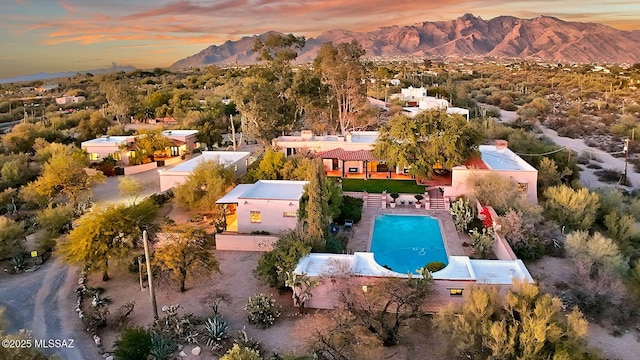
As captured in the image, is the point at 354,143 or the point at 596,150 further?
the point at 596,150

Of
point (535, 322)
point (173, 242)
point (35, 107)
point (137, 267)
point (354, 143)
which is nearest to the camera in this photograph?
point (535, 322)

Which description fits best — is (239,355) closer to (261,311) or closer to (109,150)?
(261,311)

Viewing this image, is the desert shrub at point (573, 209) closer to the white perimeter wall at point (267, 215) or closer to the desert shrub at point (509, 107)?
the white perimeter wall at point (267, 215)

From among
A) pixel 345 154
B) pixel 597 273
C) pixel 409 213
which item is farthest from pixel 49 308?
pixel 345 154

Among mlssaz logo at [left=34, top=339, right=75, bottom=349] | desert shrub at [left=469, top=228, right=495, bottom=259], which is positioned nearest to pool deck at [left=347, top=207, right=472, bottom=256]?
desert shrub at [left=469, top=228, right=495, bottom=259]

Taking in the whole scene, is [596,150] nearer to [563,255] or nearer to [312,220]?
[563,255]

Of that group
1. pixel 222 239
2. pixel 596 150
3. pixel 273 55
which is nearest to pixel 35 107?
pixel 273 55

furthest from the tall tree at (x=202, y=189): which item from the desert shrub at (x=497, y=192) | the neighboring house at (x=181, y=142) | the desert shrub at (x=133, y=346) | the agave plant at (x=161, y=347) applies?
the neighboring house at (x=181, y=142)
